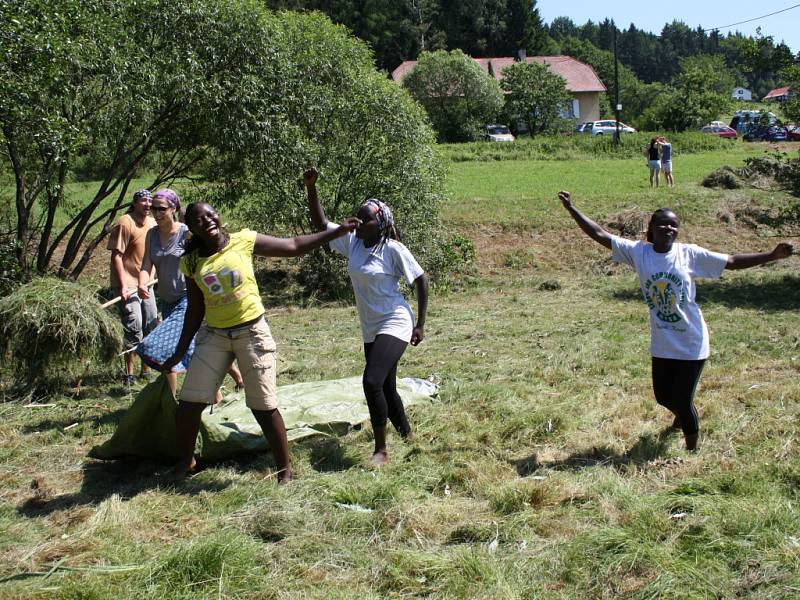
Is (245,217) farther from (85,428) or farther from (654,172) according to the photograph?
(654,172)

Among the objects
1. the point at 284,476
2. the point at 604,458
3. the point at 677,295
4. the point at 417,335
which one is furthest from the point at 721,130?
the point at 284,476

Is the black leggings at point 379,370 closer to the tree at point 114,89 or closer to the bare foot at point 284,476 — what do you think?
the bare foot at point 284,476

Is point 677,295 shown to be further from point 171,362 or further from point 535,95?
point 535,95

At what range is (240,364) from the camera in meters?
4.99

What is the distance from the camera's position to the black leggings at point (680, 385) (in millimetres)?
5152

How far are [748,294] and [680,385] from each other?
26.7 ft

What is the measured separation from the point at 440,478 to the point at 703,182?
1912cm

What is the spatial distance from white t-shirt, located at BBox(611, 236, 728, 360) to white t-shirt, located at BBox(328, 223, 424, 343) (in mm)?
1549

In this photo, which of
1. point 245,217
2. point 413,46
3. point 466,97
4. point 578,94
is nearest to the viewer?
point 245,217

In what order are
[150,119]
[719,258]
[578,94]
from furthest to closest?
1. [578,94]
2. [150,119]
3. [719,258]

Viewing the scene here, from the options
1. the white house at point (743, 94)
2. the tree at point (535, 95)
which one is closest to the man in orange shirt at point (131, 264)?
the tree at point (535, 95)

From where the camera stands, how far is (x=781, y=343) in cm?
864

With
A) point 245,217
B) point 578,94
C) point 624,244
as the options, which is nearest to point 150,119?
point 245,217

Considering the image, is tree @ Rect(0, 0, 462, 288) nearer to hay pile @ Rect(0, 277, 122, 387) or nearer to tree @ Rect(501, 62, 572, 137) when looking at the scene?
hay pile @ Rect(0, 277, 122, 387)
